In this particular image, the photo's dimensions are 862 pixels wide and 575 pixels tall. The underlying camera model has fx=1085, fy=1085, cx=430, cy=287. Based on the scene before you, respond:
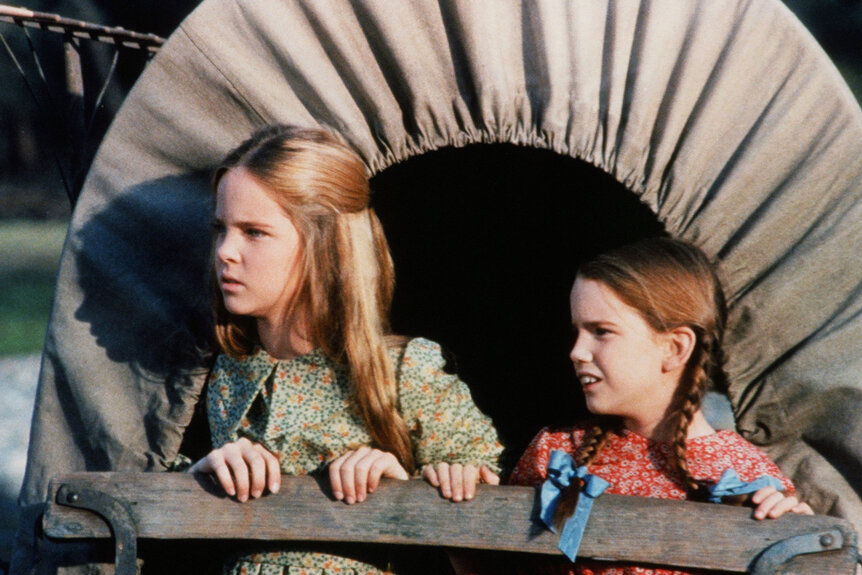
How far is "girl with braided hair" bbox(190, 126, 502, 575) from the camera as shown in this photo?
2406 millimetres

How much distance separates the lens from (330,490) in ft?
7.34

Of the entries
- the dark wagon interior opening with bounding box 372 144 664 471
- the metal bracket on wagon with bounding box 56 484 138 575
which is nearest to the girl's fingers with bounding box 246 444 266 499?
the metal bracket on wagon with bounding box 56 484 138 575

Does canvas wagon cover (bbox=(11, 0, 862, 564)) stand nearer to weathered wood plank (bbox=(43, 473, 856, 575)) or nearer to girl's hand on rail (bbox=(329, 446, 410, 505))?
weathered wood plank (bbox=(43, 473, 856, 575))

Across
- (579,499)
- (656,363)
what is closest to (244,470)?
(579,499)

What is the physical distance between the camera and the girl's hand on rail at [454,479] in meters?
2.20

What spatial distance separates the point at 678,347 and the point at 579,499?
19.2 inches

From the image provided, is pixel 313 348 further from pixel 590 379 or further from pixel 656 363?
pixel 656 363

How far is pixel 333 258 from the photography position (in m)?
2.50

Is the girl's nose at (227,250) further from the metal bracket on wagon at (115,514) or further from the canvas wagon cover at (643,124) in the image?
the metal bracket on wagon at (115,514)

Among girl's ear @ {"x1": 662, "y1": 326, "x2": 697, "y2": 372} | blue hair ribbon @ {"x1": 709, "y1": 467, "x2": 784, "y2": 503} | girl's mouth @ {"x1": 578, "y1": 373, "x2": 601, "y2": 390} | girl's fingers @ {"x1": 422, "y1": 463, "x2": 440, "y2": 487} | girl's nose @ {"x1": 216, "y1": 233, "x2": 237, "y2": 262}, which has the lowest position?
blue hair ribbon @ {"x1": 709, "y1": 467, "x2": 784, "y2": 503}

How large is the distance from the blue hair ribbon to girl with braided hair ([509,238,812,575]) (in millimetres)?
86

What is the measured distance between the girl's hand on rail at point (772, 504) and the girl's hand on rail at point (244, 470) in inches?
38.0

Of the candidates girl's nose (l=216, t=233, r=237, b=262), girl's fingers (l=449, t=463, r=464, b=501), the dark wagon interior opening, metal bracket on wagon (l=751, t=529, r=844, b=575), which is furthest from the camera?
the dark wagon interior opening

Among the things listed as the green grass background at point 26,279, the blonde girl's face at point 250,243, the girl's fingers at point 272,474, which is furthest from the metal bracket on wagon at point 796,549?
the green grass background at point 26,279
